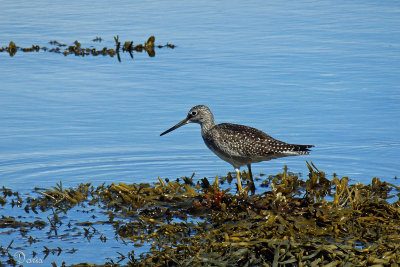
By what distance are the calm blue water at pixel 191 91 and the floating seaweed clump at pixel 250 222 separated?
870 mm

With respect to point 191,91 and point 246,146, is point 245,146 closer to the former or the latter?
point 246,146

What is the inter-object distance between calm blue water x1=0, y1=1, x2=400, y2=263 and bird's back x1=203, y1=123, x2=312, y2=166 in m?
0.62

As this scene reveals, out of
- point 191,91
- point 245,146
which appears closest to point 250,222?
point 245,146

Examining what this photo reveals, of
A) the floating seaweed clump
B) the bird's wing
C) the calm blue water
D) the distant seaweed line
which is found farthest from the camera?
the distant seaweed line

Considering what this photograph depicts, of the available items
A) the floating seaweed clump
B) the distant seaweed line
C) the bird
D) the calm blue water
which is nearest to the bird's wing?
the bird

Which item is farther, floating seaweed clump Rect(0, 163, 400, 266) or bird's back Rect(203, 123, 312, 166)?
bird's back Rect(203, 123, 312, 166)

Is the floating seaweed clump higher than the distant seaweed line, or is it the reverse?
the distant seaweed line

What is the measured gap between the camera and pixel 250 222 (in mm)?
7168

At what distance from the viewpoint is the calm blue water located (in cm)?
1004

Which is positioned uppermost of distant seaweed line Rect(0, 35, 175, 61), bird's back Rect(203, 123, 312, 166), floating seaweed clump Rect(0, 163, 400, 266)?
distant seaweed line Rect(0, 35, 175, 61)

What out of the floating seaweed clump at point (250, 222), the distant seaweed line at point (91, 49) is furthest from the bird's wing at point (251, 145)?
the distant seaweed line at point (91, 49)

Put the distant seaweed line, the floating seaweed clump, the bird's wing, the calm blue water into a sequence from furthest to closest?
the distant seaweed line → the calm blue water → the bird's wing → the floating seaweed clump

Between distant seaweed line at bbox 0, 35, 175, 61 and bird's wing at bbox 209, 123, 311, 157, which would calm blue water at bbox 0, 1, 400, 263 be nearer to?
distant seaweed line at bbox 0, 35, 175, 61

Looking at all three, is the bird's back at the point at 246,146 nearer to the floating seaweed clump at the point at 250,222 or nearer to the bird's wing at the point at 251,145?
the bird's wing at the point at 251,145
